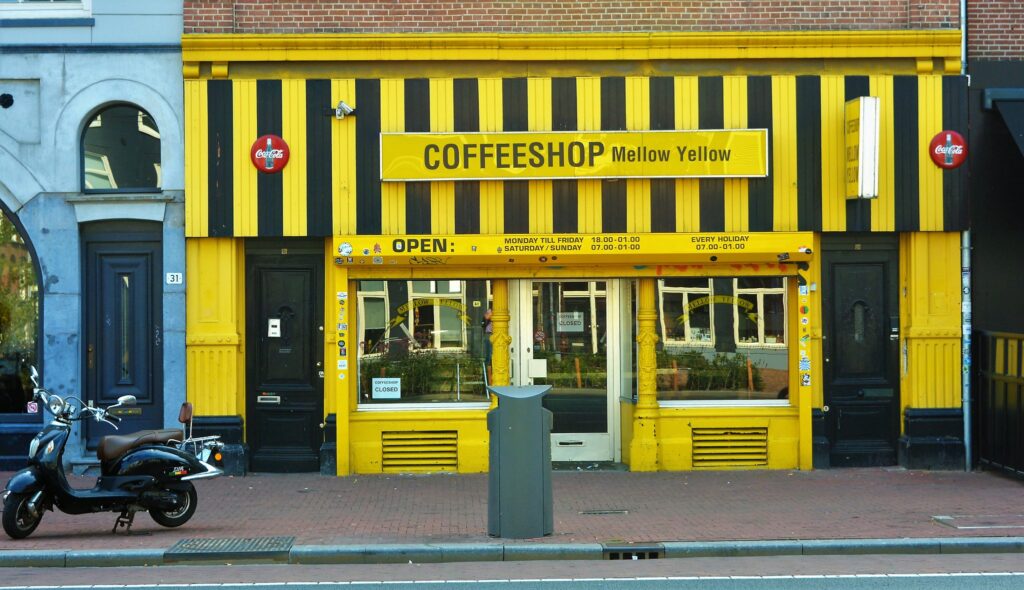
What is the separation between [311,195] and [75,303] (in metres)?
3.06

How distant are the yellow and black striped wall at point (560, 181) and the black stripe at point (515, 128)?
17 millimetres

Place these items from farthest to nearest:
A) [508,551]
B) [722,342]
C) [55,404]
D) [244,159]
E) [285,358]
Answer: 1. [722,342]
2. [285,358]
3. [244,159]
4. [55,404]
5. [508,551]

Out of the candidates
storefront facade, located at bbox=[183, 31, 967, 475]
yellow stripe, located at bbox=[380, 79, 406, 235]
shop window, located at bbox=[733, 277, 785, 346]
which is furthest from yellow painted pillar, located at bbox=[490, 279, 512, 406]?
shop window, located at bbox=[733, 277, 785, 346]

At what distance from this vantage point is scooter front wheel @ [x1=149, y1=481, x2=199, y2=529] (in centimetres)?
1100

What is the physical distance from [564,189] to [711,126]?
189 centimetres

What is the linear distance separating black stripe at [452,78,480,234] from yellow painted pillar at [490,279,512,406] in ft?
2.60

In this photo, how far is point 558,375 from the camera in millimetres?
14820

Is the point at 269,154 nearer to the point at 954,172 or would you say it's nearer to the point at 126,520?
the point at 126,520

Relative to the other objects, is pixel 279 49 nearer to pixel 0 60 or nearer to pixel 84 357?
pixel 0 60

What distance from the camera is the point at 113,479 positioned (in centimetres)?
1073

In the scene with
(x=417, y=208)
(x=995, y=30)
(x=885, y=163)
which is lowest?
(x=417, y=208)

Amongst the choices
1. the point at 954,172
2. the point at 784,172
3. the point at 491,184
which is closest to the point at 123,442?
the point at 491,184

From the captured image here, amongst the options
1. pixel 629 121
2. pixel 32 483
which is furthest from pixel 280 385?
pixel 629 121

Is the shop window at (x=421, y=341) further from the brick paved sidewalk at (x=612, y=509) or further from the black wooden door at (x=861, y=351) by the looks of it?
the black wooden door at (x=861, y=351)
